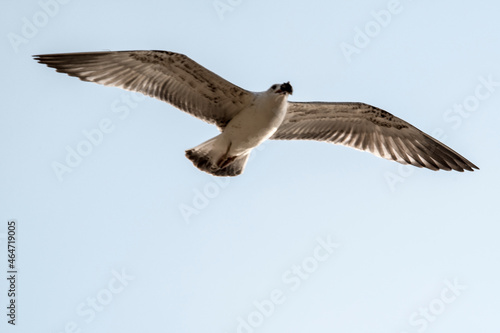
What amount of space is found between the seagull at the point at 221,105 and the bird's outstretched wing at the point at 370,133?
0.7 inches

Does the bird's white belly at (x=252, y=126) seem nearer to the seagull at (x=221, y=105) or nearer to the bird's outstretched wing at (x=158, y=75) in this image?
the seagull at (x=221, y=105)

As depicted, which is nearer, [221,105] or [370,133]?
[221,105]

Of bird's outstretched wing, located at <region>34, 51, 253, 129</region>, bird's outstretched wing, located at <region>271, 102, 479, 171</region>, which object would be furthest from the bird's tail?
bird's outstretched wing, located at <region>271, 102, 479, 171</region>

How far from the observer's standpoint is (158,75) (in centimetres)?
1085

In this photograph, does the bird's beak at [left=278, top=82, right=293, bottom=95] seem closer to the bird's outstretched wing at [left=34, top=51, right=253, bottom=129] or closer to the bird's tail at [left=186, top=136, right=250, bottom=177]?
the bird's outstretched wing at [left=34, top=51, right=253, bottom=129]

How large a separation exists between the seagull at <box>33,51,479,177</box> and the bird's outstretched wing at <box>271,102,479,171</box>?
17mm

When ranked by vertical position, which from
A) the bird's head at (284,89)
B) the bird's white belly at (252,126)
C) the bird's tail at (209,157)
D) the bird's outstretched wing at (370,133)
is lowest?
A: the bird's tail at (209,157)

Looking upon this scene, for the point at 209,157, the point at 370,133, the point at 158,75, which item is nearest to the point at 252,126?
the point at 209,157

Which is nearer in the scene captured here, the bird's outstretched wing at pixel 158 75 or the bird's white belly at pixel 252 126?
the bird's white belly at pixel 252 126

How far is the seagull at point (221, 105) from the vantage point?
1061cm

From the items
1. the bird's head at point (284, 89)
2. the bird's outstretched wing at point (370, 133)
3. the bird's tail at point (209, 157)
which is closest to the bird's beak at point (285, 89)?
the bird's head at point (284, 89)

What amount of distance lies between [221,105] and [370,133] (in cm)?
272

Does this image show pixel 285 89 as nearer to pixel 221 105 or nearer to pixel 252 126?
pixel 252 126

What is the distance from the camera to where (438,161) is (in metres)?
12.2
